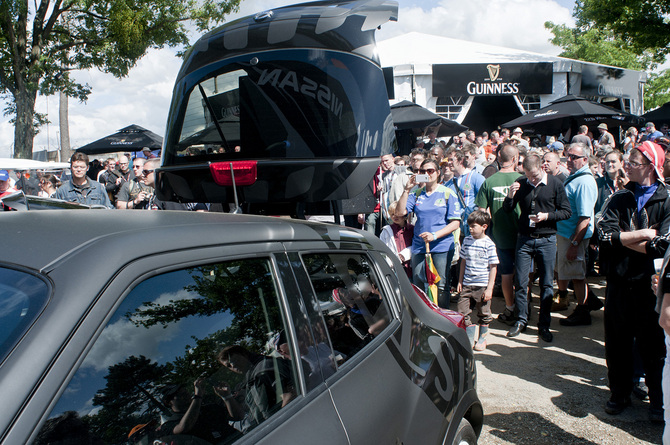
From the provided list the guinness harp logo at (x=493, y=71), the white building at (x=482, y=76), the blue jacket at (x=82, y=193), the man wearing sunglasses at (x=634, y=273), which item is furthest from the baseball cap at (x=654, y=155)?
the guinness harp logo at (x=493, y=71)

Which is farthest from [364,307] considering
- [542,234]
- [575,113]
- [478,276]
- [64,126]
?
[64,126]

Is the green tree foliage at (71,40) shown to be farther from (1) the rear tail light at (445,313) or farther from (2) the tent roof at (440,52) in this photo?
(1) the rear tail light at (445,313)

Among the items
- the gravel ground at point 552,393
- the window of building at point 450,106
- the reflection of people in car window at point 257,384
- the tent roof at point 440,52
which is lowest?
the gravel ground at point 552,393

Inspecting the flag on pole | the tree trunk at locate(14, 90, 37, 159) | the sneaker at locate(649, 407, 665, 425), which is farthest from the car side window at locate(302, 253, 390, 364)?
the tree trunk at locate(14, 90, 37, 159)

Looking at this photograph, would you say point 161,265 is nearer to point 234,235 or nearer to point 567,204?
point 234,235

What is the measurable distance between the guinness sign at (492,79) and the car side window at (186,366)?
21086mm

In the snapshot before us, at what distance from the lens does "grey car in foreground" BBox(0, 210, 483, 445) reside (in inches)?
42.1

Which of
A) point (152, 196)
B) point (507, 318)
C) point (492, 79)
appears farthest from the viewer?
point (492, 79)

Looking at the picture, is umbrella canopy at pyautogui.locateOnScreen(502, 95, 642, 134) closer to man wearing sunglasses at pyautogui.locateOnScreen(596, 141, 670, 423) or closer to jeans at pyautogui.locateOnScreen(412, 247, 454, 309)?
jeans at pyautogui.locateOnScreen(412, 247, 454, 309)

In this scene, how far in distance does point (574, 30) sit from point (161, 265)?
56765 millimetres

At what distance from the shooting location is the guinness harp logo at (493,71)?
22.5 metres

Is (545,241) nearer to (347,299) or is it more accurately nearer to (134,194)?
(347,299)

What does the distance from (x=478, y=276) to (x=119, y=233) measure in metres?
4.66

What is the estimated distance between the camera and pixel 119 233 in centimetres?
131
